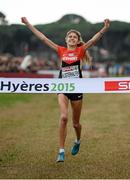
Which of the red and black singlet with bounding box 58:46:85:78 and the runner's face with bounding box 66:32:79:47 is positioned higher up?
the runner's face with bounding box 66:32:79:47

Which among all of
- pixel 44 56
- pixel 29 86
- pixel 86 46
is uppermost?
pixel 86 46

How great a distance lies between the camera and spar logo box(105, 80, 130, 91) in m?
9.41

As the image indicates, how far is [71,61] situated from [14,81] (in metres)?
1.05

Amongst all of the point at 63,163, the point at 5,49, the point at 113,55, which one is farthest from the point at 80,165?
the point at 113,55

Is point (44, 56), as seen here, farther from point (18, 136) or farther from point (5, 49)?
point (18, 136)

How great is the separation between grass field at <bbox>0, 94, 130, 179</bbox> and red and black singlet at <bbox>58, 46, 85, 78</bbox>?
59.3 inches

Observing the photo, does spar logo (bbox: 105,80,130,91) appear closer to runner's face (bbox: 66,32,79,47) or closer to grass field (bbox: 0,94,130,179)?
runner's face (bbox: 66,32,79,47)

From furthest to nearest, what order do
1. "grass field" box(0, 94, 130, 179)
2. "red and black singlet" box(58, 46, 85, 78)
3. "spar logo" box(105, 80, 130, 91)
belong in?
"spar logo" box(105, 80, 130, 91) < "red and black singlet" box(58, 46, 85, 78) < "grass field" box(0, 94, 130, 179)

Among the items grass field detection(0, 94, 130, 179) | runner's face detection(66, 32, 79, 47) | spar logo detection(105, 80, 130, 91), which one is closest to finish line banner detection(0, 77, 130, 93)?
spar logo detection(105, 80, 130, 91)

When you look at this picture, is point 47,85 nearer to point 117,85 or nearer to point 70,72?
point 70,72

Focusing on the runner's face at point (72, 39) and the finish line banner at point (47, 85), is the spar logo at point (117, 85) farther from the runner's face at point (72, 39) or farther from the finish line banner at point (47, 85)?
the runner's face at point (72, 39)

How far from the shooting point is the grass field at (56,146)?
8.48 meters

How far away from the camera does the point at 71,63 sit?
9.28 m

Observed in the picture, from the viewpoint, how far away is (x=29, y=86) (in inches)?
371
